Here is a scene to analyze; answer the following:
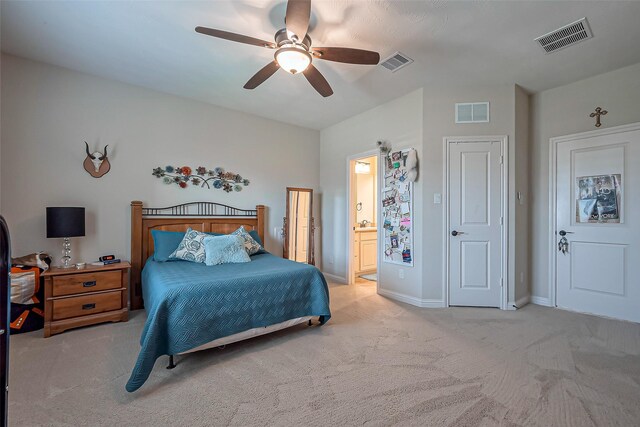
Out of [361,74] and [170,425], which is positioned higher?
[361,74]

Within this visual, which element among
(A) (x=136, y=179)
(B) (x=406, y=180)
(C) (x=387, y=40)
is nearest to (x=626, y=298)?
(B) (x=406, y=180)

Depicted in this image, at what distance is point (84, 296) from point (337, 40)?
341 centimetres

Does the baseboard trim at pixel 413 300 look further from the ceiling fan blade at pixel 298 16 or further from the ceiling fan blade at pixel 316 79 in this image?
the ceiling fan blade at pixel 298 16

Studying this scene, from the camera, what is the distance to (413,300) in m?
3.73

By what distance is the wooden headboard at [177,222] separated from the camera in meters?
3.51

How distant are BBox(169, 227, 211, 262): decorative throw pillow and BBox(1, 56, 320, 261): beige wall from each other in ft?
2.44

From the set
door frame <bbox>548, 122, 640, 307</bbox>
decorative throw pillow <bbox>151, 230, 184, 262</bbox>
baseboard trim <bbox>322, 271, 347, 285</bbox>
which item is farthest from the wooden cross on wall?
decorative throw pillow <bbox>151, 230, 184, 262</bbox>

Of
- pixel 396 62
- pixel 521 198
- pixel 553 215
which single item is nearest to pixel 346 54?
pixel 396 62

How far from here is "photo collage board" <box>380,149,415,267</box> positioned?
152 inches

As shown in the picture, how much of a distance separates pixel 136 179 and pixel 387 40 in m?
3.24

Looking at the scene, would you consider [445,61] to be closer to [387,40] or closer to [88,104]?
[387,40]

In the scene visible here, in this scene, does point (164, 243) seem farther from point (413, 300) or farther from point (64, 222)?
point (413, 300)

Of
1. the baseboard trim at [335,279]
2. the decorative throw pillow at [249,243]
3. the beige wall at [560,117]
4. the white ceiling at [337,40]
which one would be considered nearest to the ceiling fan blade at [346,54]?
the white ceiling at [337,40]

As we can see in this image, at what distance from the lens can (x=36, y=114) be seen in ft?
10.0
